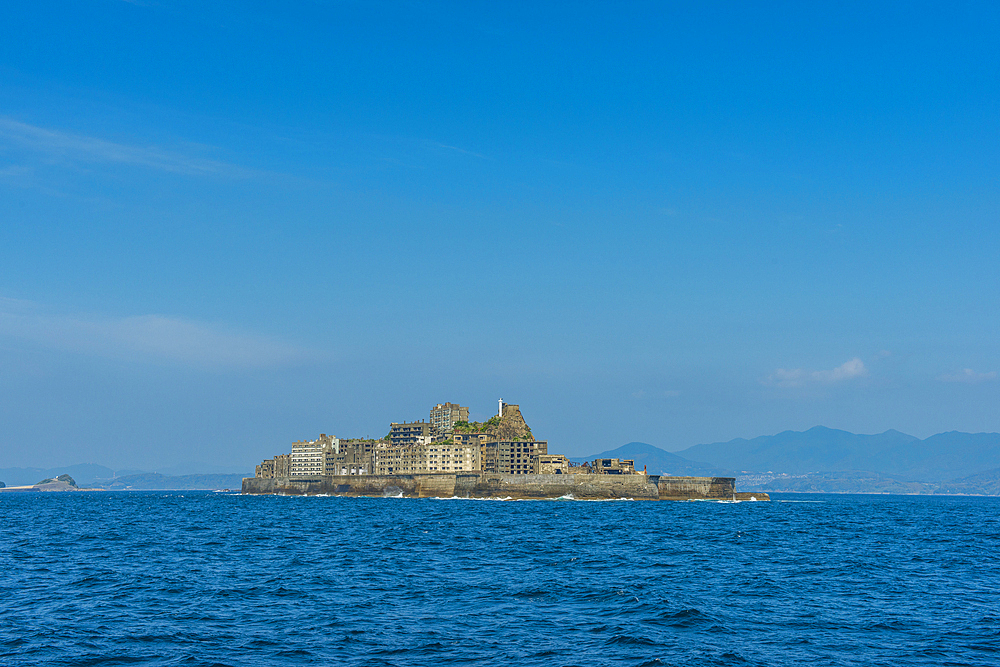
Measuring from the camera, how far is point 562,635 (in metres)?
34.5

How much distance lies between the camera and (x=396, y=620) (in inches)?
1471

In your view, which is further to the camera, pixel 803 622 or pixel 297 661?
pixel 803 622

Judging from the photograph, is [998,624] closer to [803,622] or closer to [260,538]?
[803,622]

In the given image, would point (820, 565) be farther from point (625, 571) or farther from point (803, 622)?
point (803, 622)

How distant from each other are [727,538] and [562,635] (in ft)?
190

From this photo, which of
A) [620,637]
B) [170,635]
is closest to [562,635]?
[620,637]

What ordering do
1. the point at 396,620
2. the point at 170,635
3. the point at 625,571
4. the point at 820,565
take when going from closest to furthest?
the point at 170,635 → the point at 396,620 → the point at 625,571 → the point at 820,565

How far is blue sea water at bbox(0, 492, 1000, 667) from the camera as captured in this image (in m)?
31.7

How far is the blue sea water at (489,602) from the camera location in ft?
104

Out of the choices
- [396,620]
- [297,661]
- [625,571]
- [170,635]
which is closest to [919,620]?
[625,571]

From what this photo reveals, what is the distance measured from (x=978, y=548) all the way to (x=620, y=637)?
204 ft

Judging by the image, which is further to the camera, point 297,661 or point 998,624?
point 998,624

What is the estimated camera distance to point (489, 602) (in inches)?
1673

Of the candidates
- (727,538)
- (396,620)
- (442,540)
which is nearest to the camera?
(396,620)
